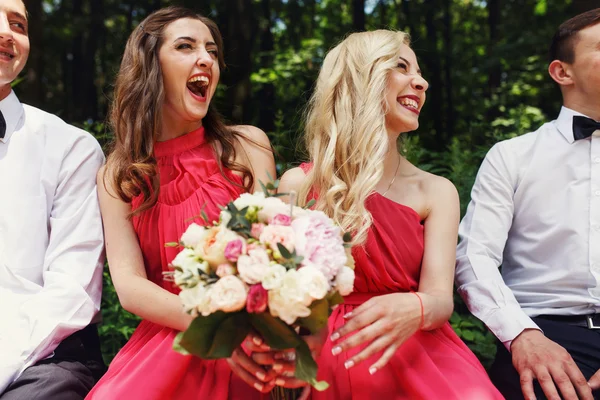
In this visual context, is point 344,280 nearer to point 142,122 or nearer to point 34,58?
point 142,122

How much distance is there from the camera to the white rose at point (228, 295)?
6.86ft

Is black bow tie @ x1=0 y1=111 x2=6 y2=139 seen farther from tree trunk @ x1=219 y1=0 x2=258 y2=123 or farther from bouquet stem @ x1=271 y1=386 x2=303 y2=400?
tree trunk @ x1=219 y1=0 x2=258 y2=123

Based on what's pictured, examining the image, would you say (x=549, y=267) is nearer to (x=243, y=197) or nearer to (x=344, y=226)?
(x=344, y=226)

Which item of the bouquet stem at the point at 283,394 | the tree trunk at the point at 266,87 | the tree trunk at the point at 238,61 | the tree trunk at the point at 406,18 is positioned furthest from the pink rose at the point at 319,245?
the tree trunk at the point at 406,18

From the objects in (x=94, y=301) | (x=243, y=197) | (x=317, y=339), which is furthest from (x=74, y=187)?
(x=317, y=339)

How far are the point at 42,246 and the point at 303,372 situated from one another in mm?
1734

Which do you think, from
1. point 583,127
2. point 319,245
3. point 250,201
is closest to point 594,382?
point 583,127

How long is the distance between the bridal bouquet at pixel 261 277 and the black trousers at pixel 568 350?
1.27 m

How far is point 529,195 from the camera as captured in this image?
3475mm

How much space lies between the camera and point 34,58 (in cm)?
809

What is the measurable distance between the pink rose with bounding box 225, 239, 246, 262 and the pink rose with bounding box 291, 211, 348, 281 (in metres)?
0.19

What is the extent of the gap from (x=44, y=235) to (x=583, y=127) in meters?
2.90

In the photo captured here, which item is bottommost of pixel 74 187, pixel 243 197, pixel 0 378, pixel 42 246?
pixel 0 378

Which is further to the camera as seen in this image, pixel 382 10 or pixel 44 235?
pixel 382 10
